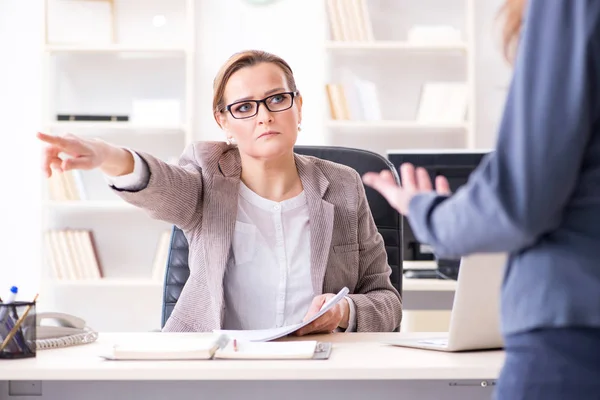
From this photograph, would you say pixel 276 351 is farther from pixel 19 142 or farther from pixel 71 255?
pixel 19 142

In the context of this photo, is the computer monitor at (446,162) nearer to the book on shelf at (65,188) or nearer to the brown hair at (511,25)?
the book on shelf at (65,188)

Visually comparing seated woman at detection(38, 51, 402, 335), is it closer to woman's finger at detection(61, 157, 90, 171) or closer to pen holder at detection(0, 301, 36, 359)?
woman's finger at detection(61, 157, 90, 171)

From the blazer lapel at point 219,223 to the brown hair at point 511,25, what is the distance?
1.05m

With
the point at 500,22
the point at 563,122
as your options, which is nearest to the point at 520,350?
the point at 563,122

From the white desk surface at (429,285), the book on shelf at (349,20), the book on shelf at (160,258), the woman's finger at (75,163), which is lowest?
the book on shelf at (160,258)

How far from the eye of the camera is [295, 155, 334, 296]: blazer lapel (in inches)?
71.9

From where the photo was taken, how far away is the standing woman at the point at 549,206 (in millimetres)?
721

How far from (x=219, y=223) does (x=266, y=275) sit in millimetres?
160

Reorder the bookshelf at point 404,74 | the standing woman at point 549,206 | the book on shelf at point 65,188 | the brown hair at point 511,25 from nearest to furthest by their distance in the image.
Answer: the standing woman at point 549,206 → the brown hair at point 511,25 → the book on shelf at point 65,188 → the bookshelf at point 404,74

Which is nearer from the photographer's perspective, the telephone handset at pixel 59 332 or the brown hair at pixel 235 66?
the telephone handset at pixel 59 332

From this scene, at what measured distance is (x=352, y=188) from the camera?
1.94 metres

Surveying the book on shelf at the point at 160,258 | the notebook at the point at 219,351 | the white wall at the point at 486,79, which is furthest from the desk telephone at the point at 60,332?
the white wall at the point at 486,79

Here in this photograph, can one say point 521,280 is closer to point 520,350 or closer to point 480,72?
point 520,350

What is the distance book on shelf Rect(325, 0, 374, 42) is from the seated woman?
2.42 meters
